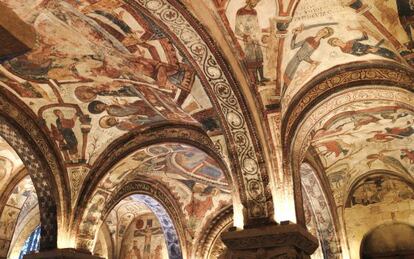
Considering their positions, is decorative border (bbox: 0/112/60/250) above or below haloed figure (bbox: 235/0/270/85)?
below

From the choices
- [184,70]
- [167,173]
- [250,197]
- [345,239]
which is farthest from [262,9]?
[345,239]

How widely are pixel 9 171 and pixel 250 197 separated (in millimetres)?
7221

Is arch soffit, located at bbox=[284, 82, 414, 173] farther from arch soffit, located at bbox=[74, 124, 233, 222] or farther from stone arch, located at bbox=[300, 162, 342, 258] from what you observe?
stone arch, located at bbox=[300, 162, 342, 258]

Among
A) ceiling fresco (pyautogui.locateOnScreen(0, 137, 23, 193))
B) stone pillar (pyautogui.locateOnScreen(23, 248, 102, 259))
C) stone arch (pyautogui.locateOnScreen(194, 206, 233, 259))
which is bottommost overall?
stone pillar (pyautogui.locateOnScreen(23, 248, 102, 259))

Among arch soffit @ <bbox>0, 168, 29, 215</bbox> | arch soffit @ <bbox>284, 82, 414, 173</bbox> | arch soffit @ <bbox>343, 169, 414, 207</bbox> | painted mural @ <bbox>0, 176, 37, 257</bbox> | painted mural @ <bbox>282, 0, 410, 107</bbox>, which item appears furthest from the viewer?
arch soffit @ <bbox>343, 169, 414, 207</bbox>

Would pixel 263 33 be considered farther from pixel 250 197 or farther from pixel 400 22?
pixel 250 197

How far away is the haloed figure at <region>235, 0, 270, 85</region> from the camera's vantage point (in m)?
6.05

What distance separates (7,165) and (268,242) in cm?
765

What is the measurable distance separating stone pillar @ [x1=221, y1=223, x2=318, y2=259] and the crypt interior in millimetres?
17

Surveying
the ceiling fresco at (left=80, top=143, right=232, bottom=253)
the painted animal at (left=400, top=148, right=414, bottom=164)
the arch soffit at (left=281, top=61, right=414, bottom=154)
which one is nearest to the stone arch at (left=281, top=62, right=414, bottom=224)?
the arch soffit at (left=281, top=61, right=414, bottom=154)

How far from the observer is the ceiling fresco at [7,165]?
1073 centimetres

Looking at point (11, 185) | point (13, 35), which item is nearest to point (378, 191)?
point (11, 185)

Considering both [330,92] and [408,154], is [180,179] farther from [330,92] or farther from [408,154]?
[330,92]

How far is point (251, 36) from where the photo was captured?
632cm
